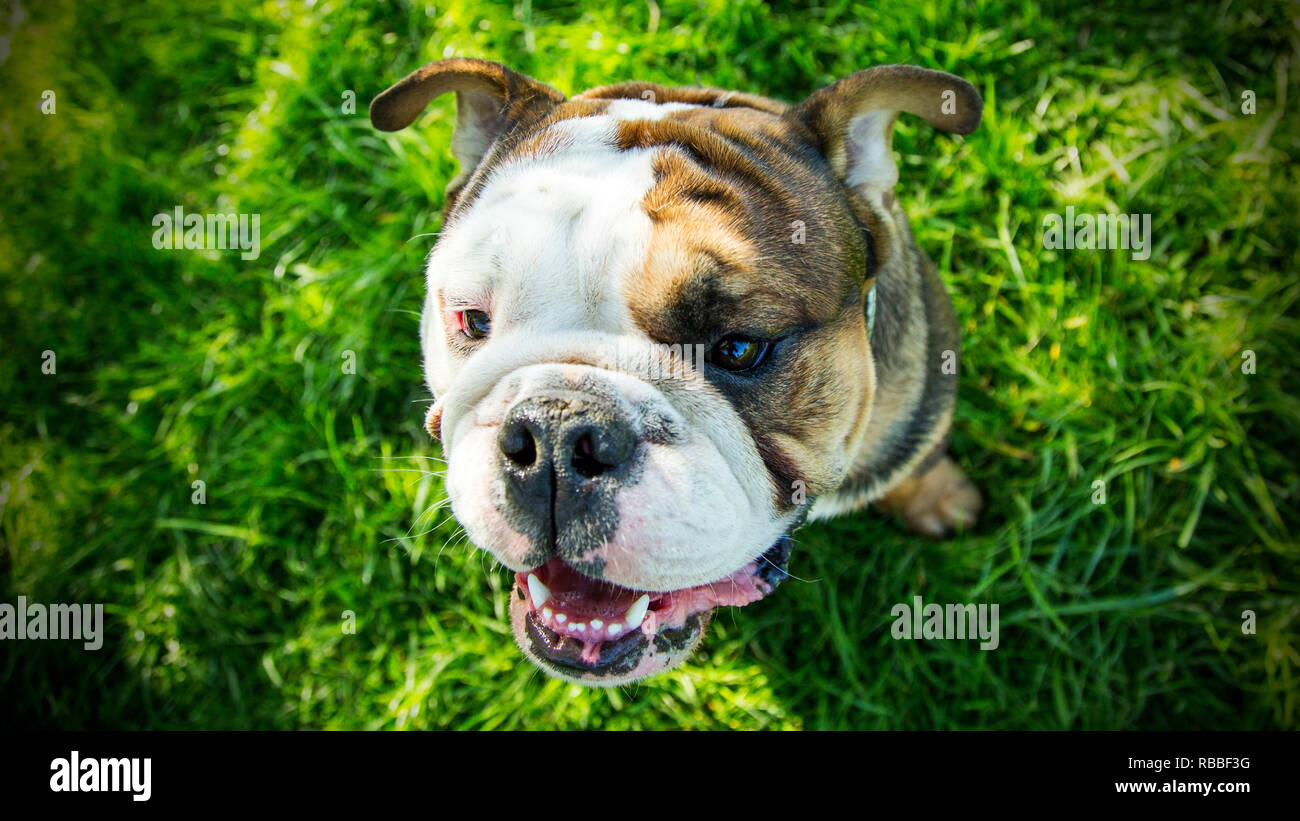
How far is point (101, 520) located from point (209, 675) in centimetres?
91

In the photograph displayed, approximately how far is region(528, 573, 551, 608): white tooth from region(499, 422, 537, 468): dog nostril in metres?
0.53

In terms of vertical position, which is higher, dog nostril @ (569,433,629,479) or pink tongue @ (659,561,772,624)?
dog nostril @ (569,433,629,479)

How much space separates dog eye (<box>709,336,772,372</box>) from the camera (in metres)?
2.12

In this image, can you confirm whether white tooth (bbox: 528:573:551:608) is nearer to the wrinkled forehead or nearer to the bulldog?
the bulldog

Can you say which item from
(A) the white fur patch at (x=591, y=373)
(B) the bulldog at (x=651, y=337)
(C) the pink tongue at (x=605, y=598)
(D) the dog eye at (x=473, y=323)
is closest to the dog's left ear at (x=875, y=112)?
(B) the bulldog at (x=651, y=337)

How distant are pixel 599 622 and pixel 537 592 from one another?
0.64 ft

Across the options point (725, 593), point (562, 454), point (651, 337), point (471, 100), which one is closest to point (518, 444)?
point (562, 454)

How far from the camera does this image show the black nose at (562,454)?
1.88m

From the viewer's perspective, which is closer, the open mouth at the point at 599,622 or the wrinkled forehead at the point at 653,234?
the wrinkled forehead at the point at 653,234
